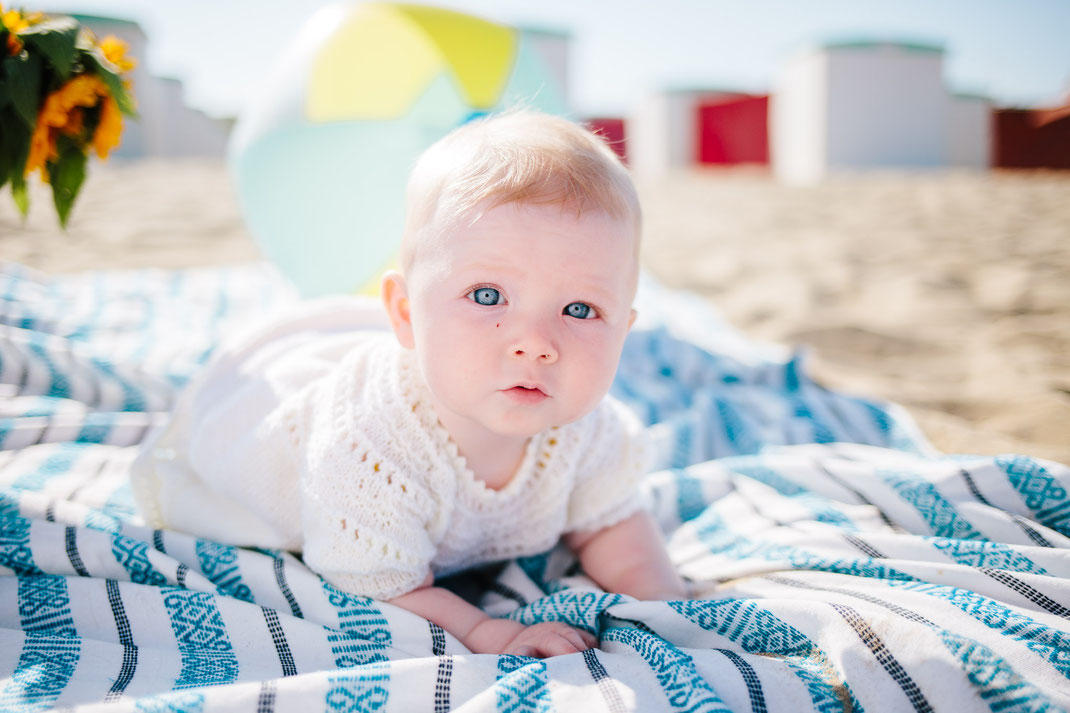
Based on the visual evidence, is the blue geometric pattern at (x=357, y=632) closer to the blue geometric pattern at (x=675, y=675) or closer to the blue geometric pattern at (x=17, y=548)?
the blue geometric pattern at (x=675, y=675)

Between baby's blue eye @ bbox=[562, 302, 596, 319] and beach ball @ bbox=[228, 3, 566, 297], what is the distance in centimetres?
123

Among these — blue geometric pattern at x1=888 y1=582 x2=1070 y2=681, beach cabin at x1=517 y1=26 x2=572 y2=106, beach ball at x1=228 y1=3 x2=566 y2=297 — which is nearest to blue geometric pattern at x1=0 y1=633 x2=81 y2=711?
blue geometric pattern at x1=888 y1=582 x2=1070 y2=681

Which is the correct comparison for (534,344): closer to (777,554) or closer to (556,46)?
(777,554)

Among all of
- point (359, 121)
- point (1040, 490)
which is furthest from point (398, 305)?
point (359, 121)

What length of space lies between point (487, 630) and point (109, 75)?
3.89ft

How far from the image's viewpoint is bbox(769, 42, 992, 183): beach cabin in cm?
1174

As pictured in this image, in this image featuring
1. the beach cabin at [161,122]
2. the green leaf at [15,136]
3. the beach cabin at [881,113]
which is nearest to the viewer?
the green leaf at [15,136]

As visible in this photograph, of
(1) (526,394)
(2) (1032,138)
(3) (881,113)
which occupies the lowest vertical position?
(1) (526,394)

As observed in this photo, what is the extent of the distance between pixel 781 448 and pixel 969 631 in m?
0.76

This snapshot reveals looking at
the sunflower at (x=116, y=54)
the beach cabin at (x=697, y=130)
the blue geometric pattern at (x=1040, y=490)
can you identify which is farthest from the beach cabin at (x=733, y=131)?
the sunflower at (x=116, y=54)

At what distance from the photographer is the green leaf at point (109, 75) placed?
1.30 meters

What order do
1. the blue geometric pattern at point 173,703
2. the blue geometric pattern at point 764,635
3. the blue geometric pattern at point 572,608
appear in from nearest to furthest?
the blue geometric pattern at point 173,703 < the blue geometric pattern at point 764,635 < the blue geometric pattern at point 572,608

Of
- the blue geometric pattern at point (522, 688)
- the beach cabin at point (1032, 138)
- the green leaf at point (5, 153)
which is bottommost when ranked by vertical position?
the blue geometric pattern at point (522, 688)

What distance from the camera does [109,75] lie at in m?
1.29
